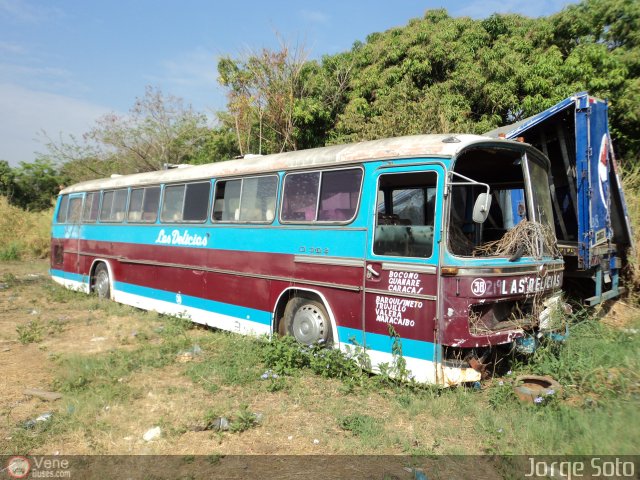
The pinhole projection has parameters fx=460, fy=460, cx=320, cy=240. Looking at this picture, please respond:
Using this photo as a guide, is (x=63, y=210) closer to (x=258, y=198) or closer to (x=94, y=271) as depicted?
(x=94, y=271)

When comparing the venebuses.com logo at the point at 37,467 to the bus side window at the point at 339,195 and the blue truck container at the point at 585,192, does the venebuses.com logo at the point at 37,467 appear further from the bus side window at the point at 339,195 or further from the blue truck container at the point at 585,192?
the blue truck container at the point at 585,192

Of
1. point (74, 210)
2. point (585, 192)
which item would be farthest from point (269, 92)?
point (585, 192)

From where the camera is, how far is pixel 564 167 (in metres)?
6.90

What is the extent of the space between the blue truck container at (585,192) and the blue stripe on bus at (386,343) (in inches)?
101

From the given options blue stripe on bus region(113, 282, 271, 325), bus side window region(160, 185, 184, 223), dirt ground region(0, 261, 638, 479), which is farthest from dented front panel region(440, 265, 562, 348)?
bus side window region(160, 185, 184, 223)

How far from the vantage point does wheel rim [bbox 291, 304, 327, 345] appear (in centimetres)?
531

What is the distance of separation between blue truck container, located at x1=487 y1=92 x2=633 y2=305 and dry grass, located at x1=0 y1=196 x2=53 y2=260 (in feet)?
62.9

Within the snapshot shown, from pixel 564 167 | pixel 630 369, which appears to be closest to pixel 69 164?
pixel 564 167

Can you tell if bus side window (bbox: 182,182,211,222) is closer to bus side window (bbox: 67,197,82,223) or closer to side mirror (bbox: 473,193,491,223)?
side mirror (bbox: 473,193,491,223)

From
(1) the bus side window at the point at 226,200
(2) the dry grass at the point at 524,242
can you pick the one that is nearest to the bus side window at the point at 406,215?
(2) the dry grass at the point at 524,242

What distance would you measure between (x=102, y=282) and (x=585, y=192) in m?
9.16

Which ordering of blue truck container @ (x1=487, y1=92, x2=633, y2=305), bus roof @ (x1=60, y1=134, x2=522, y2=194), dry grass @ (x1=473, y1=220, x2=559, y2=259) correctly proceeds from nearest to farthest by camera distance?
bus roof @ (x1=60, y1=134, x2=522, y2=194), dry grass @ (x1=473, y1=220, x2=559, y2=259), blue truck container @ (x1=487, y1=92, x2=633, y2=305)

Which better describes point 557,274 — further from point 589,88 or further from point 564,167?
point 589,88

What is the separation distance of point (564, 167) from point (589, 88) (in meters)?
5.95
